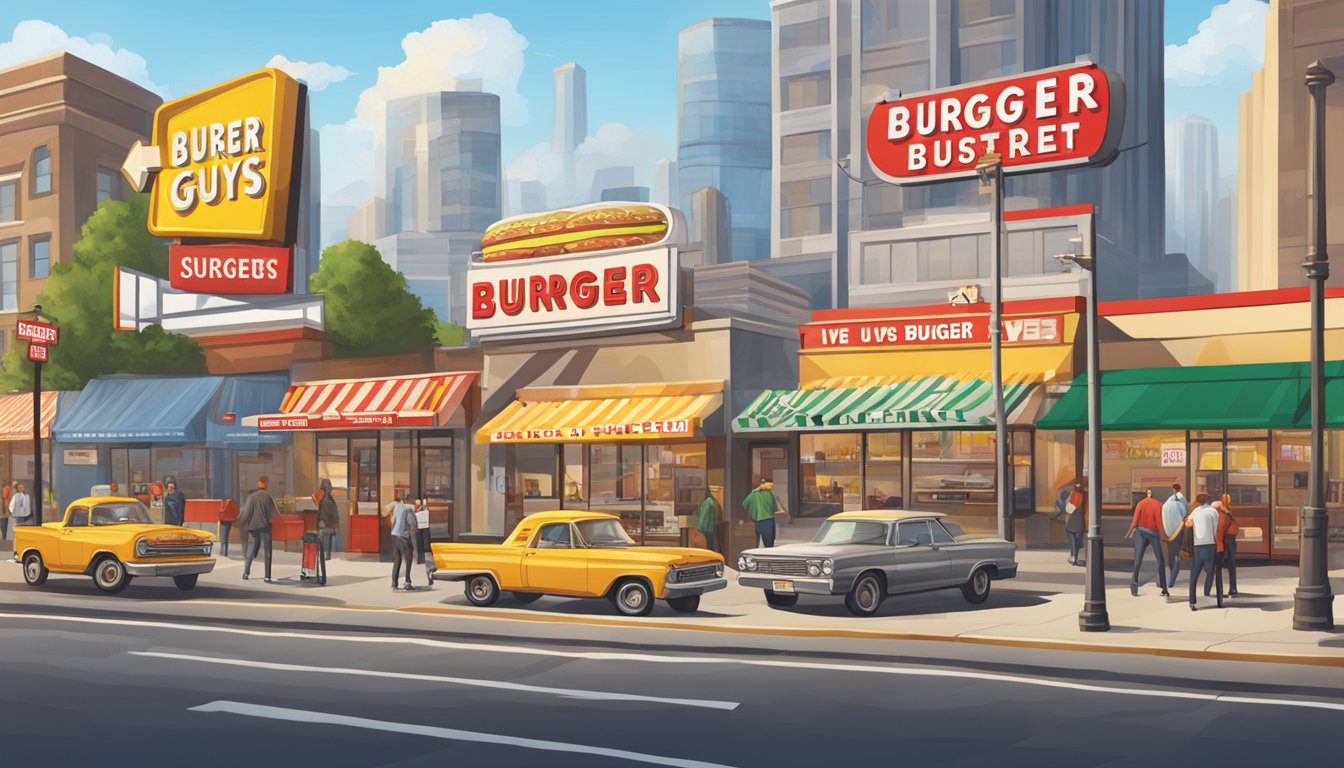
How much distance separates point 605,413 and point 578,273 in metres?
3.85

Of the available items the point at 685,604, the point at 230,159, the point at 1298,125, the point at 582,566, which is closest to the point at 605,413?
the point at 582,566

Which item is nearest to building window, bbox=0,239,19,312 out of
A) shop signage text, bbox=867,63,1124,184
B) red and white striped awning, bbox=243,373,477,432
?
red and white striped awning, bbox=243,373,477,432

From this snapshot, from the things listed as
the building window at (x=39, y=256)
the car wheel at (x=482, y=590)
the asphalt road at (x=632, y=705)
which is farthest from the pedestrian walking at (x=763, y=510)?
the building window at (x=39, y=256)

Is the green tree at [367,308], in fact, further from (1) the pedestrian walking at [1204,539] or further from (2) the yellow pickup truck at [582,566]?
(1) the pedestrian walking at [1204,539]

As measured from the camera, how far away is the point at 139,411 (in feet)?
130

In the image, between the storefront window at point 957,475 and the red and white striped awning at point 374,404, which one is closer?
the storefront window at point 957,475

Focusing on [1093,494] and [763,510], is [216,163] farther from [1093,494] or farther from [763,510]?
[1093,494]

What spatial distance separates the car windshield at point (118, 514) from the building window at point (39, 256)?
146 feet

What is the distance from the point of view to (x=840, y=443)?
31.2m

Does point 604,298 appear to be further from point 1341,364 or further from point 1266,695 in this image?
point 1266,695

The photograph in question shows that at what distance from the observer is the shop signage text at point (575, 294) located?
30.7 m

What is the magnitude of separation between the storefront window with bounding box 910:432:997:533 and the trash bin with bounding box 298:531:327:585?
44.9 ft

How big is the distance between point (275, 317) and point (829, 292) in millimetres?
80877

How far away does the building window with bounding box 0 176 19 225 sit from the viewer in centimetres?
6544
